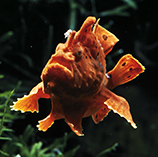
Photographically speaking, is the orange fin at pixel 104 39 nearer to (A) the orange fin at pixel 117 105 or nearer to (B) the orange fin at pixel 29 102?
(A) the orange fin at pixel 117 105

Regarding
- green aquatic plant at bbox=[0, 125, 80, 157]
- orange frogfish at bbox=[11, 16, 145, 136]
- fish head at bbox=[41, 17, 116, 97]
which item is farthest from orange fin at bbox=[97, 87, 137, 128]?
green aquatic plant at bbox=[0, 125, 80, 157]

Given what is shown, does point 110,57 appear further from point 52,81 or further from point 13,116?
point 52,81

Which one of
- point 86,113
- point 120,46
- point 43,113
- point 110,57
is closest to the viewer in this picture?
point 86,113

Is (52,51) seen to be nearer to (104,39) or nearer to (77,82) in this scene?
(104,39)

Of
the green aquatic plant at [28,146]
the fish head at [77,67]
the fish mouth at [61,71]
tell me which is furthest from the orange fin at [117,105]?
the green aquatic plant at [28,146]

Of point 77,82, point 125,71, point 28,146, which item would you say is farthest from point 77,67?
point 28,146

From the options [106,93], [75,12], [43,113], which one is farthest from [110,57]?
[106,93]
